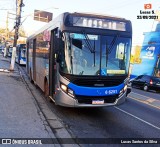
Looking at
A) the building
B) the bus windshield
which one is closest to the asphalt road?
the bus windshield

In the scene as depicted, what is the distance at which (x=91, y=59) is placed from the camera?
29.7 feet

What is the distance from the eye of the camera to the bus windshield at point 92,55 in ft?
29.2

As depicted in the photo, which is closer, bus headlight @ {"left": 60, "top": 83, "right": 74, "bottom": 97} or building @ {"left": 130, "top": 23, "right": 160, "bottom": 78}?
bus headlight @ {"left": 60, "top": 83, "right": 74, "bottom": 97}

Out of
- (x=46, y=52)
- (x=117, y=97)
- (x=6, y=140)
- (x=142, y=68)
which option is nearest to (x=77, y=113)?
(x=117, y=97)

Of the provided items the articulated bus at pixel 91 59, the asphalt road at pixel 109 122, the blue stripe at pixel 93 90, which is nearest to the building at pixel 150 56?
the asphalt road at pixel 109 122

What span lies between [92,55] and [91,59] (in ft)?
0.44

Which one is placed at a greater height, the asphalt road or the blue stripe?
the blue stripe

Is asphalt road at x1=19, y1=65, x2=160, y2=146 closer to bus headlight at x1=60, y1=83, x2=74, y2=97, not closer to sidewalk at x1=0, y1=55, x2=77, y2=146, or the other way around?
sidewalk at x1=0, y1=55, x2=77, y2=146

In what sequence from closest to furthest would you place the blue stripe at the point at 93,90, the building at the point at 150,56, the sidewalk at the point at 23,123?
the sidewalk at the point at 23,123, the blue stripe at the point at 93,90, the building at the point at 150,56

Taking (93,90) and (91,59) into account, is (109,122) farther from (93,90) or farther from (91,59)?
(91,59)

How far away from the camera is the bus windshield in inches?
351

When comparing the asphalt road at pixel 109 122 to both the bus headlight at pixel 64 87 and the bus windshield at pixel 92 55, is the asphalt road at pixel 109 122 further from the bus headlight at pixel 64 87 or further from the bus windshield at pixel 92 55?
the bus windshield at pixel 92 55

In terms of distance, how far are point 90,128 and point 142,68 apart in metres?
36.1

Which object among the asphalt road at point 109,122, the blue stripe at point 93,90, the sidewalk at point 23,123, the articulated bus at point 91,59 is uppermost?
the articulated bus at point 91,59
